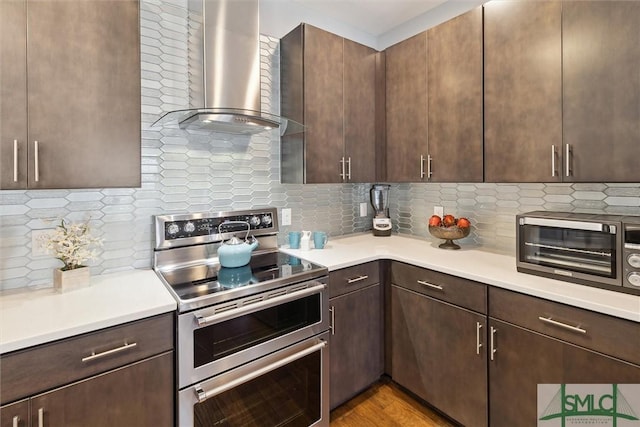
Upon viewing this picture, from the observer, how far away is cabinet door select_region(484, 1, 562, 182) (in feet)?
5.22

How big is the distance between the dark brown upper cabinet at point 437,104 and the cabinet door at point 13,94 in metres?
2.12

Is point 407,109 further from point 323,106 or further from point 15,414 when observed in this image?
point 15,414

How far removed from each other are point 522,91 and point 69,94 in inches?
86.4

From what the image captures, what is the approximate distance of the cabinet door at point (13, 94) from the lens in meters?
1.18

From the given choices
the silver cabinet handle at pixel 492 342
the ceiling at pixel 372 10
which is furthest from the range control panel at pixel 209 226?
the ceiling at pixel 372 10

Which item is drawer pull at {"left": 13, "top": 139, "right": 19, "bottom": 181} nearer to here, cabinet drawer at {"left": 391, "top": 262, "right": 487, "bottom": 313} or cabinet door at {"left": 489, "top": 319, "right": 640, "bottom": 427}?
cabinet drawer at {"left": 391, "top": 262, "right": 487, "bottom": 313}

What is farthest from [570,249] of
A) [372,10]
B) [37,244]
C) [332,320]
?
[37,244]

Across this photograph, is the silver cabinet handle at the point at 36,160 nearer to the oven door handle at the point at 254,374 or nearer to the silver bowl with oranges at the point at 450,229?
the oven door handle at the point at 254,374

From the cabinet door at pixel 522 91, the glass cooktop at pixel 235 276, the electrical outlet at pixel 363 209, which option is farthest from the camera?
the electrical outlet at pixel 363 209

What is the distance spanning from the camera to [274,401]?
61.8 inches

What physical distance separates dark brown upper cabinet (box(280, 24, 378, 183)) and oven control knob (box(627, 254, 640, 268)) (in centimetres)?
154

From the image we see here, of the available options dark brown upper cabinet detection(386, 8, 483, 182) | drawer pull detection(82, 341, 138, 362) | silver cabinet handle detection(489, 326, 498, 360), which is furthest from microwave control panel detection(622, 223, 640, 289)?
drawer pull detection(82, 341, 138, 362)

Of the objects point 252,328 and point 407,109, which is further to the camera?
point 407,109

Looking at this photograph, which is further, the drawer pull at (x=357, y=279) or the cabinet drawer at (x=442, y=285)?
the drawer pull at (x=357, y=279)
